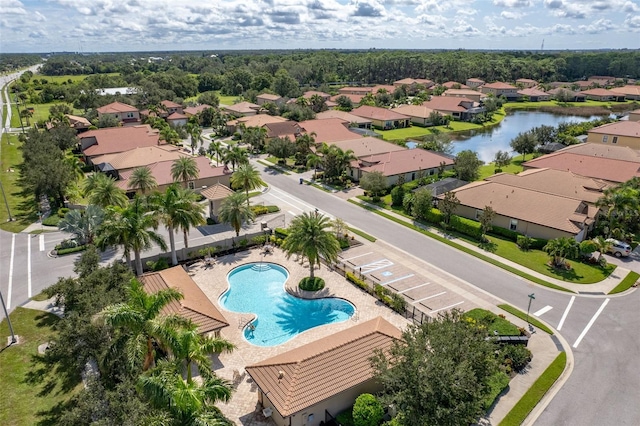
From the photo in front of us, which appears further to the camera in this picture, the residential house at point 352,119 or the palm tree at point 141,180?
the residential house at point 352,119

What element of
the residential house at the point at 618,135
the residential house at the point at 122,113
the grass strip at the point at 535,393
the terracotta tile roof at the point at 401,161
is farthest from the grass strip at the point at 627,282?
the residential house at the point at 122,113

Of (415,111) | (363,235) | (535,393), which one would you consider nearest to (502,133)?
(415,111)

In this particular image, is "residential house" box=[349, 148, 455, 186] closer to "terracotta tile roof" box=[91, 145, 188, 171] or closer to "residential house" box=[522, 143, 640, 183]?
"residential house" box=[522, 143, 640, 183]

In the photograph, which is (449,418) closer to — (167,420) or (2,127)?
(167,420)

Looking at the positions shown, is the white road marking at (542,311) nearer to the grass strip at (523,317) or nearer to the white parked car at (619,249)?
the grass strip at (523,317)

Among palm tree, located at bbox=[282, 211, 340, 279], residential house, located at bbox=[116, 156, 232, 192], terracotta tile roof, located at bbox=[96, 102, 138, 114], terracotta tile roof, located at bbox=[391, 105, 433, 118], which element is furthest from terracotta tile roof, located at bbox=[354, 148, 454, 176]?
terracotta tile roof, located at bbox=[96, 102, 138, 114]

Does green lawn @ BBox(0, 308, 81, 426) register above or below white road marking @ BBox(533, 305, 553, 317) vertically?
below

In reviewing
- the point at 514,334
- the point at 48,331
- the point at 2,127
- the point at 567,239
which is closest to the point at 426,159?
the point at 567,239
